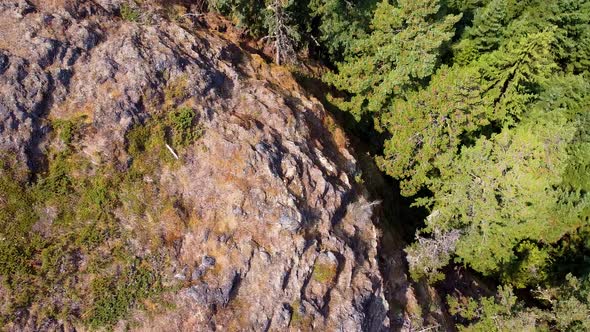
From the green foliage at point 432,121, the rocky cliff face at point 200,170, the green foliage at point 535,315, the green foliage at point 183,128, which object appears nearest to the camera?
the rocky cliff face at point 200,170

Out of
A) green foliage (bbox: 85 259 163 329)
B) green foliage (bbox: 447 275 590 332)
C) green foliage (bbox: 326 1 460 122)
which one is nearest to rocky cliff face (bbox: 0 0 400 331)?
green foliage (bbox: 85 259 163 329)

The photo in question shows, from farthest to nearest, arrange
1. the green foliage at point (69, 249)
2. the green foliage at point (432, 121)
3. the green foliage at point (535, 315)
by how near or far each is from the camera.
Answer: the green foliage at point (432, 121)
the green foliage at point (535, 315)
the green foliage at point (69, 249)

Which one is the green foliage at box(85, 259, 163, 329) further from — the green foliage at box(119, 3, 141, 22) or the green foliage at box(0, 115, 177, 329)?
the green foliage at box(119, 3, 141, 22)

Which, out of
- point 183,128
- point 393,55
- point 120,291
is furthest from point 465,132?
point 120,291

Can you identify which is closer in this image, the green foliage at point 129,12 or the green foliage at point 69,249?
the green foliage at point 69,249

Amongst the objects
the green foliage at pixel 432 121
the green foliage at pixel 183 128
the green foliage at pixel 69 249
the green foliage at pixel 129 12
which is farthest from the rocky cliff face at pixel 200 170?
the green foliage at pixel 432 121

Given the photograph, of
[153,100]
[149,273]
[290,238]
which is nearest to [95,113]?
[153,100]

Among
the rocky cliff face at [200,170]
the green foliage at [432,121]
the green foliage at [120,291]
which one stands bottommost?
the green foliage at [120,291]

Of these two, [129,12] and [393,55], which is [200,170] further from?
[393,55]

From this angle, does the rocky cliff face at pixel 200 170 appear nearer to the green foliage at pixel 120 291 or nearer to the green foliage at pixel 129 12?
the green foliage at pixel 129 12
